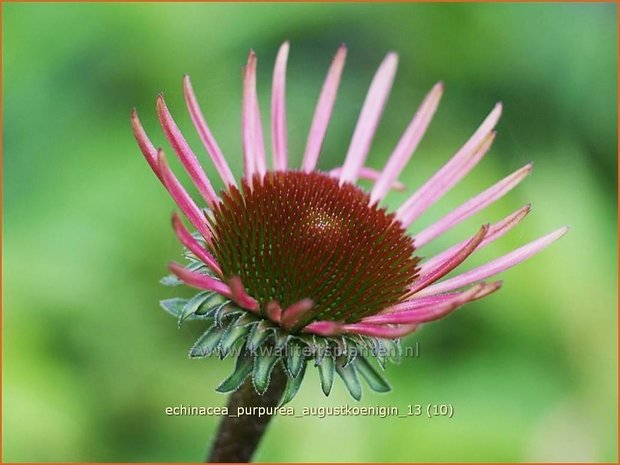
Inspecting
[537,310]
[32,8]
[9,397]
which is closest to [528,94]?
[537,310]

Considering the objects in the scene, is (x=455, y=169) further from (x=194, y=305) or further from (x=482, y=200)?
(x=194, y=305)

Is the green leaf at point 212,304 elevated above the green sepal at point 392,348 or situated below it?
above

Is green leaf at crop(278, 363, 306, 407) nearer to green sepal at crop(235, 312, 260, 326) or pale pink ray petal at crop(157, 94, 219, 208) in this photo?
green sepal at crop(235, 312, 260, 326)

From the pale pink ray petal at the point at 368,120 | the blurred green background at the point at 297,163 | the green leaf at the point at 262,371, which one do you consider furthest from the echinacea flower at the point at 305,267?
the blurred green background at the point at 297,163

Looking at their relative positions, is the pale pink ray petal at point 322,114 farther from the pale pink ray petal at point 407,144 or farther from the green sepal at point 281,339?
the green sepal at point 281,339

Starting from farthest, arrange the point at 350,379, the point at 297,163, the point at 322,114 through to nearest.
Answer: the point at 297,163 → the point at 322,114 → the point at 350,379

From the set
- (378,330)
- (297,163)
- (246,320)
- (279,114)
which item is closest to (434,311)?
(378,330)
